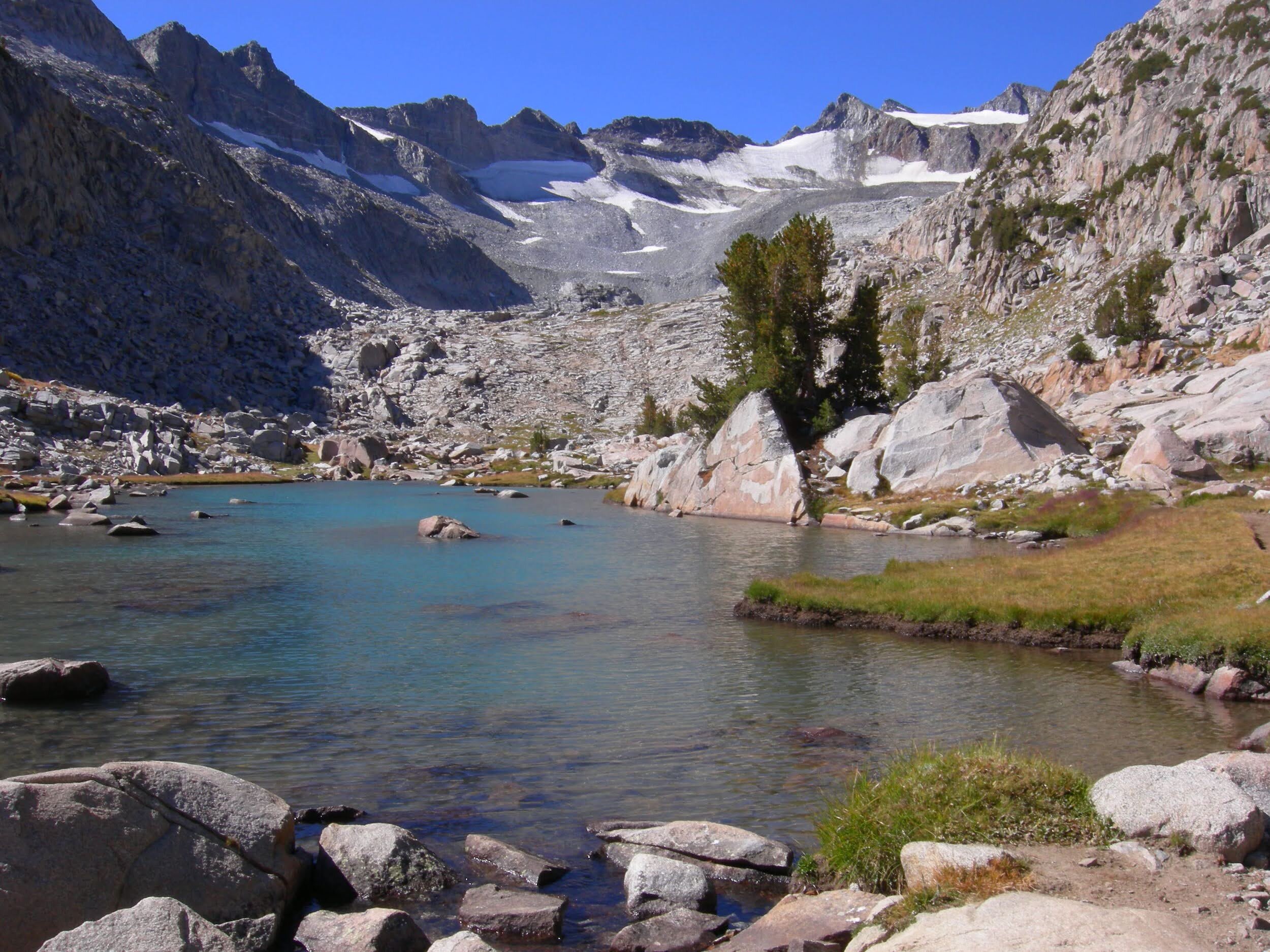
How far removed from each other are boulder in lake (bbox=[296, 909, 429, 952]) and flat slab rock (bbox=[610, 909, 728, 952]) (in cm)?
197

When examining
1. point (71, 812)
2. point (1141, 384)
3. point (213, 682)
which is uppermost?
point (1141, 384)

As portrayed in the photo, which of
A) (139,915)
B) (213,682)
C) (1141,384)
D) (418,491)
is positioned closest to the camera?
(139,915)

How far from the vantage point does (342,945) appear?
8852 mm

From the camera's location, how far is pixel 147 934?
305 inches

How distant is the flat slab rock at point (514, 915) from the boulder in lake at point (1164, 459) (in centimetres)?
4400

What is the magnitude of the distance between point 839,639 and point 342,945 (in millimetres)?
17422

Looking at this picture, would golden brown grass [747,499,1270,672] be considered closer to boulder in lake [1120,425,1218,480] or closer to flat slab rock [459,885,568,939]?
boulder in lake [1120,425,1218,480]

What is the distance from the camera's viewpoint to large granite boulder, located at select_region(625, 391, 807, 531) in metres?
57.7

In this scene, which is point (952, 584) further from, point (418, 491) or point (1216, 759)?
point (418, 491)

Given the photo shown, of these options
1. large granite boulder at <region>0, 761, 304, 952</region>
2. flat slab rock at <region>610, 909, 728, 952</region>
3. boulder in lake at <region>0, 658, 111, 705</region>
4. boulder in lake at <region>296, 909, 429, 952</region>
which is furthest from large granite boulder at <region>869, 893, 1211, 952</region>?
boulder in lake at <region>0, 658, 111, 705</region>

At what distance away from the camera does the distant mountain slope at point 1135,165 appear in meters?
92.9

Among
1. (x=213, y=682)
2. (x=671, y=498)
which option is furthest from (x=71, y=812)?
(x=671, y=498)

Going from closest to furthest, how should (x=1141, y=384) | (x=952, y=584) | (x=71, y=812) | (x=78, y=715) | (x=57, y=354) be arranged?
(x=71, y=812) < (x=78, y=715) < (x=952, y=584) < (x=1141, y=384) < (x=57, y=354)

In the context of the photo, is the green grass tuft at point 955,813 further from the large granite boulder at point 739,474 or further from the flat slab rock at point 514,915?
the large granite boulder at point 739,474
